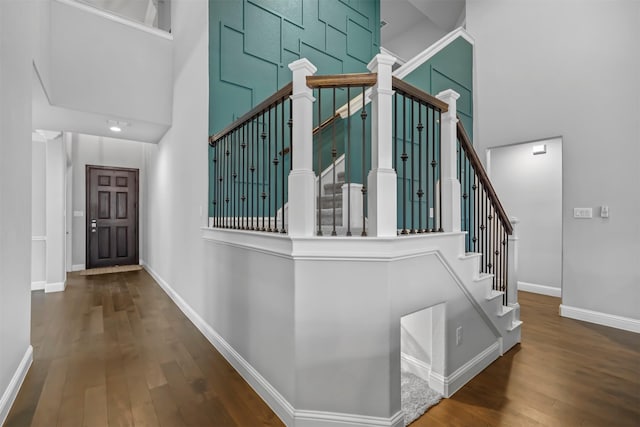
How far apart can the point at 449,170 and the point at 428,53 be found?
2986 millimetres

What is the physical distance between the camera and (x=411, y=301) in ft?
5.83

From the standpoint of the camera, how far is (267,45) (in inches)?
134

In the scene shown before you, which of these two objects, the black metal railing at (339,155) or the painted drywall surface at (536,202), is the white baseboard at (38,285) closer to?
the black metal railing at (339,155)

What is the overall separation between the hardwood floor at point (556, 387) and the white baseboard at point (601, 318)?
0.44 ft

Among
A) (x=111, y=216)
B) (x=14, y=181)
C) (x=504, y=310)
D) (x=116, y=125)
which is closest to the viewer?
(x=14, y=181)

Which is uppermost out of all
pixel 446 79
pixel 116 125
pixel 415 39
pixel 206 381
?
pixel 415 39

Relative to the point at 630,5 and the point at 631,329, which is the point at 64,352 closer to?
the point at 631,329

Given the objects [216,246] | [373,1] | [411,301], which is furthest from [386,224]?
[373,1]

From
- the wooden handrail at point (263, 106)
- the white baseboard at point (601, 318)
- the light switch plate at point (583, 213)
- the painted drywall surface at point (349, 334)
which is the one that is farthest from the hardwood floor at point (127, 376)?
the light switch plate at point (583, 213)

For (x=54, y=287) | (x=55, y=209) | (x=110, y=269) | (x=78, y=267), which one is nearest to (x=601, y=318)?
(x=54, y=287)

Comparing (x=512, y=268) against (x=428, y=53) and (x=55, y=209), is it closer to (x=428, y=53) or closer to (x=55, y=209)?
(x=428, y=53)

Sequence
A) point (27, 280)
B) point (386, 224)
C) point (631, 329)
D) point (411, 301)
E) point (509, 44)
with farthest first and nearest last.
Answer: point (509, 44)
point (631, 329)
point (27, 280)
point (411, 301)
point (386, 224)

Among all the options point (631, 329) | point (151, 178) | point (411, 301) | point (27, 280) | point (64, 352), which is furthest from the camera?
point (151, 178)

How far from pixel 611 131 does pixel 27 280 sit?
18.0 feet
